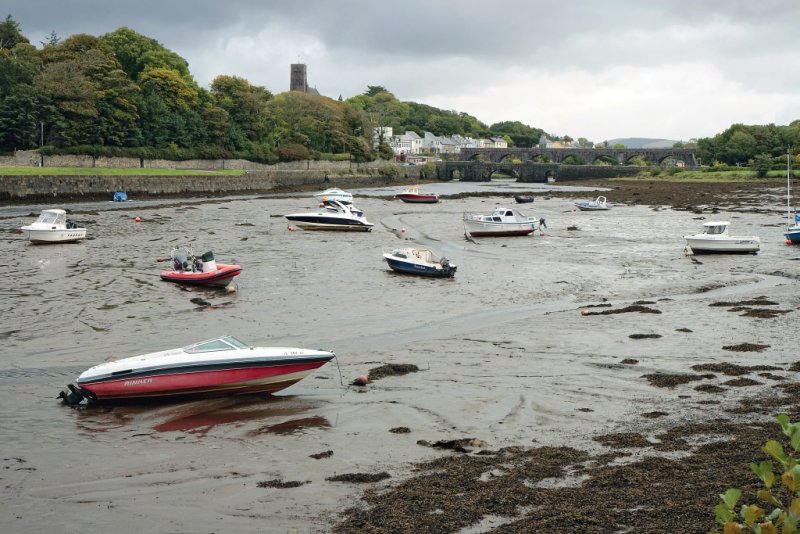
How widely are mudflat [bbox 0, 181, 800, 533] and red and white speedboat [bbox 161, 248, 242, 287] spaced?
63 centimetres

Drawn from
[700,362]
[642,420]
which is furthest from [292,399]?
[700,362]

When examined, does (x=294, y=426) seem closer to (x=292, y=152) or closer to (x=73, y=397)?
(x=73, y=397)

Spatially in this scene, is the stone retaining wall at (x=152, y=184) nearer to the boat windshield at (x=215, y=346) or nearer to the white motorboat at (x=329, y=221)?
the white motorboat at (x=329, y=221)

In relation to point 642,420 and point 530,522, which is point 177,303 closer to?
point 642,420

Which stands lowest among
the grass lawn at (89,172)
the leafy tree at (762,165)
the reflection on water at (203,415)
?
the reflection on water at (203,415)

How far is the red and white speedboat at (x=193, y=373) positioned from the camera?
16.7m

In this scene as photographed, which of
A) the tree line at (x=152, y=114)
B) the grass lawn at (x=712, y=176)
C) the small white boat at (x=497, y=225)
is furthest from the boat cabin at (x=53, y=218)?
the grass lawn at (x=712, y=176)

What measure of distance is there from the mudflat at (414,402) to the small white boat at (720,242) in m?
2.17

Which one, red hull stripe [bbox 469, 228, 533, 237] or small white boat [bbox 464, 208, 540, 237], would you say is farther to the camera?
red hull stripe [bbox 469, 228, 533, 237]

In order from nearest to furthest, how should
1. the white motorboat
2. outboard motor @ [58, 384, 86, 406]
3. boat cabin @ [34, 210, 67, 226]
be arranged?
outboard motor @ [58, 384, 86, 406], boat cabin @ [34, 210, 67, 226], the white motorboat

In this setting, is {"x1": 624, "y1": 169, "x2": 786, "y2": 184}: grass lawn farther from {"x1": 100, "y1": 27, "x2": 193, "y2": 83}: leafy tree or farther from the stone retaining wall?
{"x1": 100, "y1": 27, "x2": 193, "y2": 83}: leafy tree

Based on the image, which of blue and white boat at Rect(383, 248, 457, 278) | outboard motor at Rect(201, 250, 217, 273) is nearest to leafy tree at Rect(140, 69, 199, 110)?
blue and white boat at Rect(383, 248, 457, 278)

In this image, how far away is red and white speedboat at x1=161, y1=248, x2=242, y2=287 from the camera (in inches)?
1229

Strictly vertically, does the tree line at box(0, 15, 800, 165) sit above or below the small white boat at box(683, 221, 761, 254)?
above
